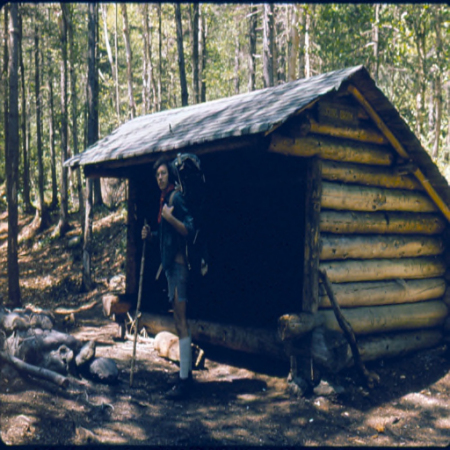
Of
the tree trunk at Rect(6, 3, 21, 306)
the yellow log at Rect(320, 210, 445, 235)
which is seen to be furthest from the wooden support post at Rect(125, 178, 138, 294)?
the yellow log at Rect(320, 210, 445, 235)

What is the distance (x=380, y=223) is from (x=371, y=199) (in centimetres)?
A: 40

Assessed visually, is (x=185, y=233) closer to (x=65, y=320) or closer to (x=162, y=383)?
(x=162, y=383)

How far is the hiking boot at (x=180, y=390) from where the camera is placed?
5.69 metres

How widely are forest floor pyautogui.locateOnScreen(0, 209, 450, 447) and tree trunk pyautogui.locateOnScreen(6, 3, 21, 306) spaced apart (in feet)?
15.9

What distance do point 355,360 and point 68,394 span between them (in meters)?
3.47

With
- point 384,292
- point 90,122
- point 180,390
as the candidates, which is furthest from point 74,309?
point 384,292

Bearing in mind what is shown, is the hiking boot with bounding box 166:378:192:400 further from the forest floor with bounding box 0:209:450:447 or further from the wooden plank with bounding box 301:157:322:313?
the wooden plank with bounding box 301:157:322:313

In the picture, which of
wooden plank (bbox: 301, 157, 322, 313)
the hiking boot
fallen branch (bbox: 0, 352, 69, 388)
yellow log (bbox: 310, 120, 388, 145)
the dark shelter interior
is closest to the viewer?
fallen branch (bbox: 0, 352, 69, 388)

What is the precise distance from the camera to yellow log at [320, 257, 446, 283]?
266 inches

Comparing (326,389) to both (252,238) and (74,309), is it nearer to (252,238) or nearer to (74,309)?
(252,238)

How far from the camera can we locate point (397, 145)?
760cm

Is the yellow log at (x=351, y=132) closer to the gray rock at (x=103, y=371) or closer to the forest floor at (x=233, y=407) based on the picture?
the forest floor at (x=233, y=407)

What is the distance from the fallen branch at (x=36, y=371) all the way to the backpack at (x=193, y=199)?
1.92 m

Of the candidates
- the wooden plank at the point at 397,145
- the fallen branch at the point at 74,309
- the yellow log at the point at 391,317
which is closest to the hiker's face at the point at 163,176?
the yellow log at the point at 391,317
